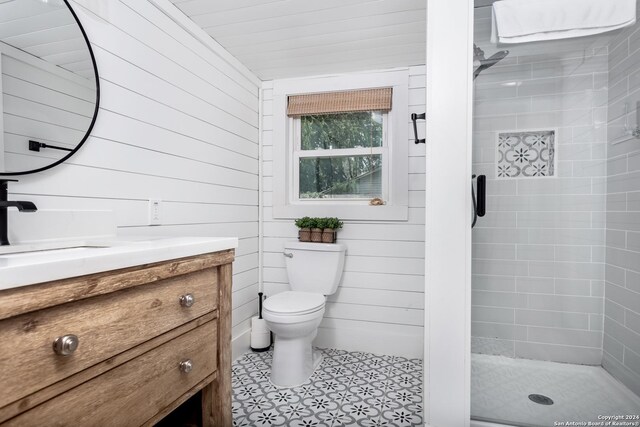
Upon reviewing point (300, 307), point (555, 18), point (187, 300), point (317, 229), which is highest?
point (555, 18)

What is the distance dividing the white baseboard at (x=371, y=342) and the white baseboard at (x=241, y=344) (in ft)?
1.62

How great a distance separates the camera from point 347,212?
2.55 metres

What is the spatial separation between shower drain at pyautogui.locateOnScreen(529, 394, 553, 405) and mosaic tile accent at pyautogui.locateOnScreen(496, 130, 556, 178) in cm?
92

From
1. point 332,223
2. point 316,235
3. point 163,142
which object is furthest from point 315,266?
point 163,142

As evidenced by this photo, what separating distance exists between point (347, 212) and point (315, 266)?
46 cm

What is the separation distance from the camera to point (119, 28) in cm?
148

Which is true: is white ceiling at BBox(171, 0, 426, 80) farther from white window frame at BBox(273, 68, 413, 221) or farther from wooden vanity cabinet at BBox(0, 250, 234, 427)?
wooden vanity cabinet at BBox(0, 250, 234, 427)

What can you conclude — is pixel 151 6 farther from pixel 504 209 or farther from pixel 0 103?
pixel 504 209

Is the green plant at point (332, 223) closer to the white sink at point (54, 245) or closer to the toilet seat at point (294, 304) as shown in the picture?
the toilet seat at point (294, 304)

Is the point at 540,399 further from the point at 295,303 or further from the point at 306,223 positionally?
the point at 306,223

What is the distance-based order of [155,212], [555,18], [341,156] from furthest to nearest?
[341,156] → [155,212] → [555,18]

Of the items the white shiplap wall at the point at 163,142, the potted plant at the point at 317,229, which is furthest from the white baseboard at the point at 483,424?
the white shiplap wall at the point at 163,142

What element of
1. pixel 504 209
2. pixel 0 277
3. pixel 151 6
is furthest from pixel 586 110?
pixel 151 6

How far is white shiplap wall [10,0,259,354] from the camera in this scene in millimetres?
1377
